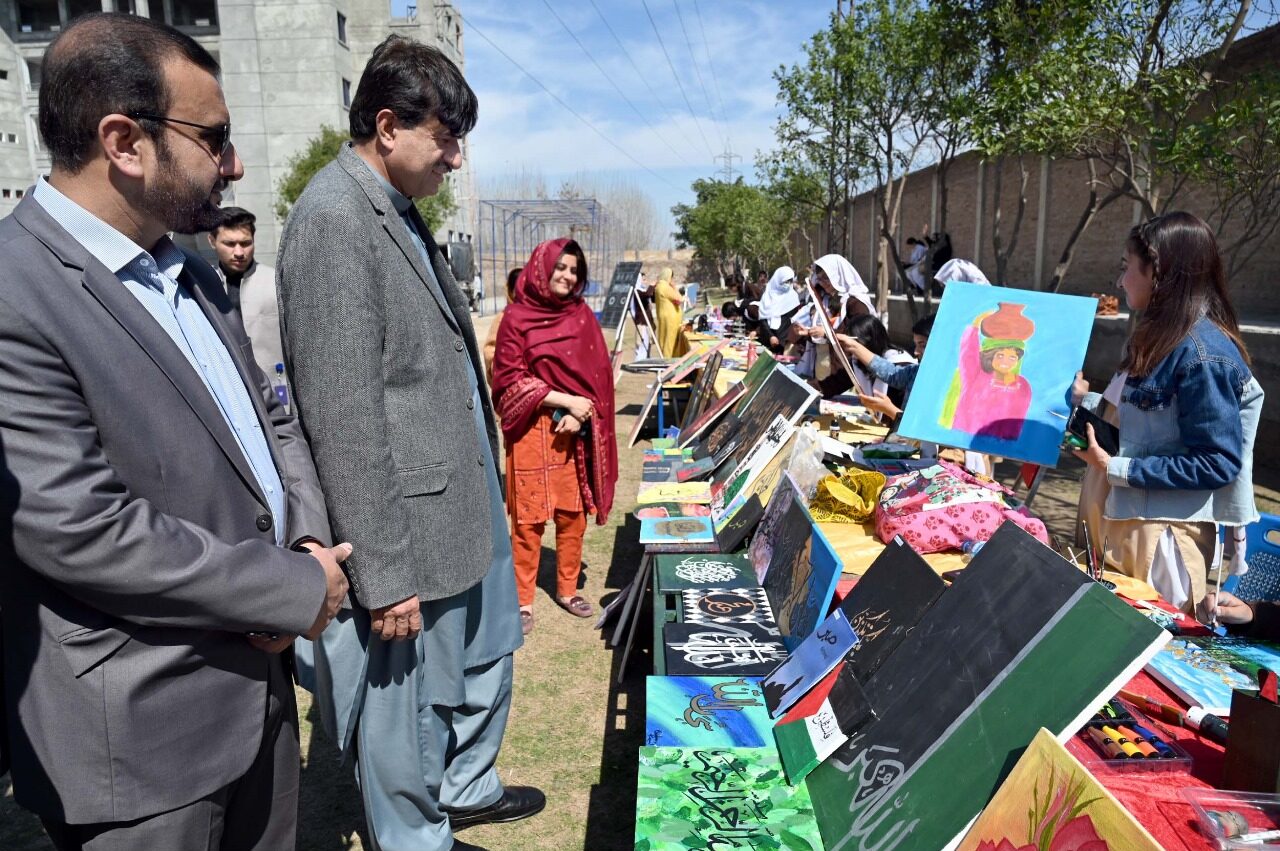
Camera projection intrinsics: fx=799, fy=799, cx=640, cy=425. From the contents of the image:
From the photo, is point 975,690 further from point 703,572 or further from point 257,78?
point 257,78

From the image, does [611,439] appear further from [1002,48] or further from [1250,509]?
[1002,48]

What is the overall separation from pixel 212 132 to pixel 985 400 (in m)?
2.92

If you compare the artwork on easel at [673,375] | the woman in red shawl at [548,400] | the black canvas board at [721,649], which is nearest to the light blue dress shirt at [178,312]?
the black canvas board at [721,649]

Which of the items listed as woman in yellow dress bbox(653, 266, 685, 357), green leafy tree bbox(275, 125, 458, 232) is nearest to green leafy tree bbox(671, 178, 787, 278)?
green leafy tree bbox(275, 125, 458, 232)

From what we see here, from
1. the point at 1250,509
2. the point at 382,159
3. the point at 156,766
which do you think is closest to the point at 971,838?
the point at 156,766

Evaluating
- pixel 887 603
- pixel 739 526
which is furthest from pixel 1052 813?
pixel 739 526

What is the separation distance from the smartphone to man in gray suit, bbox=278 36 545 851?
2113 mm

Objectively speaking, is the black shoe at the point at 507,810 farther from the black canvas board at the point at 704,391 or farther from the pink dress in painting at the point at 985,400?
the black canvas board at the point at 704,391

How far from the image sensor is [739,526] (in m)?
3.35

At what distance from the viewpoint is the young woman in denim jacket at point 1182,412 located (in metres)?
2.38

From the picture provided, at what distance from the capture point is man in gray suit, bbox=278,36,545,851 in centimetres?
178

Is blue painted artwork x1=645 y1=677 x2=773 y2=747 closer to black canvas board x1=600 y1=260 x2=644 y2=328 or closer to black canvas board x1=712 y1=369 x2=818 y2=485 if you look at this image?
black canvas board x1=712 y1=369 x2=818 y2=485

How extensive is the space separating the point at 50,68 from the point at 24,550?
741 millimetres

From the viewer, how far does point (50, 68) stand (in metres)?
1.24
